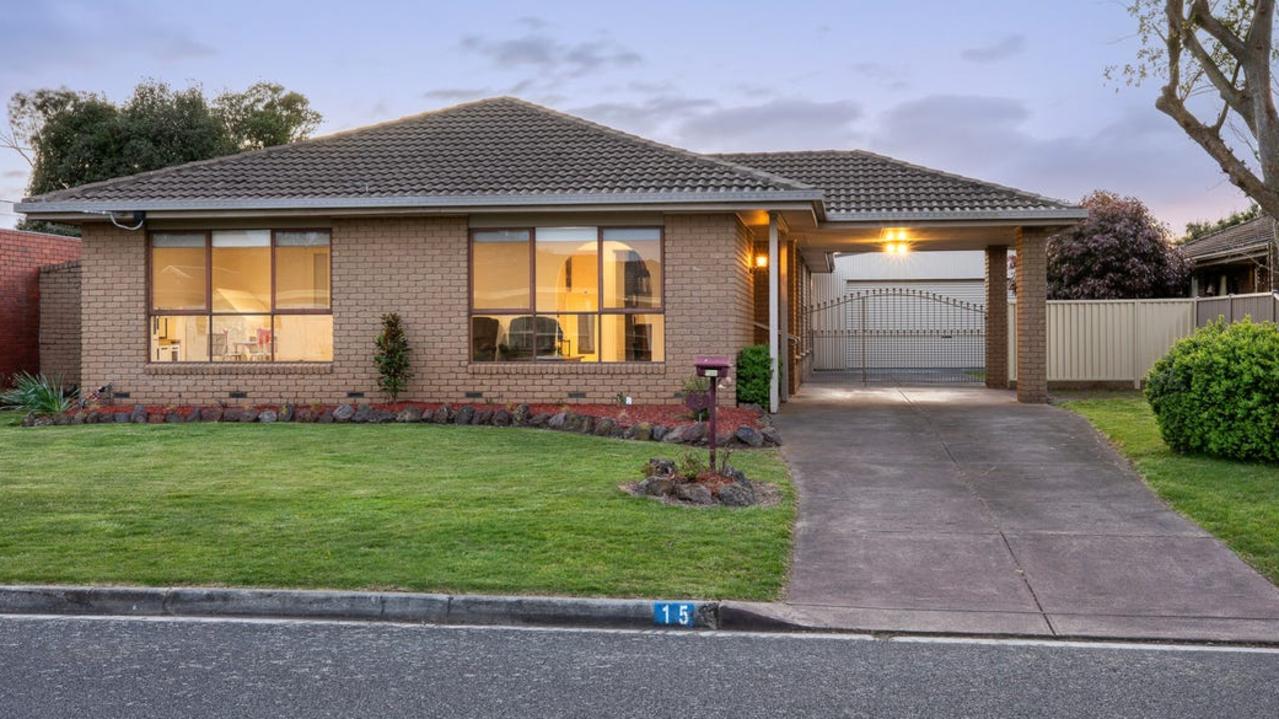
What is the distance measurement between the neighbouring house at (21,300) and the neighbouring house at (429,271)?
5.55 metres

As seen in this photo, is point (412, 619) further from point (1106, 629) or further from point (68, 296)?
point (68, 296)

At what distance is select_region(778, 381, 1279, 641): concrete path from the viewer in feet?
22.6

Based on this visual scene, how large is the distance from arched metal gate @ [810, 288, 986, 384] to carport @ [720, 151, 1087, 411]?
572 centimetres

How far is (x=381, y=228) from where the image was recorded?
16.6 meters

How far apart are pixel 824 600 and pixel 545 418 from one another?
8.07 metres

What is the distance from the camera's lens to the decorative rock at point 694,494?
959cm

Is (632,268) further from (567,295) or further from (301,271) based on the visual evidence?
(301,271)

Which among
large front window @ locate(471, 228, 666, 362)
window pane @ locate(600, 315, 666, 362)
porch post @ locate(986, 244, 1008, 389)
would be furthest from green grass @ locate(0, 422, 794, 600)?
porch post @ locate(986, 244, 1008, 389)

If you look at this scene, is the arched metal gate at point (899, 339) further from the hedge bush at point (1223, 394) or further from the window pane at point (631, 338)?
the hedge bush at point (1223, 394)

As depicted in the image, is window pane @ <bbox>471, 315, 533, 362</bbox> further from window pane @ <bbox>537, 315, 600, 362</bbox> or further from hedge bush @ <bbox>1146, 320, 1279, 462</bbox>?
hedge bush @ <bbox>1146, 320, 1279, 462</bbox>

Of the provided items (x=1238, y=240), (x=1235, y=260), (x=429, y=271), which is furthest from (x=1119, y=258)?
(x=429, y=271)

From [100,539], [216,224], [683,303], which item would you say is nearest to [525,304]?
[683,303]

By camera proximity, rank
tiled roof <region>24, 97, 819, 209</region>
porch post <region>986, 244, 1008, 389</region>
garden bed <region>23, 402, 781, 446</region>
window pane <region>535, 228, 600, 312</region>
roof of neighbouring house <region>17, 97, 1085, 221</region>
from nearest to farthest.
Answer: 1. garden bed <region>23, 402, 781, 446</region>
2. roof of neighbouring house <region>17, 97, 1085, 221</region>
3. tiled roof <region>24, 97, 819, 209</region>
4. window pane <region>535, 228, 600, 312</region>
5. porch post <region>986, 244, 1008, 389</region>

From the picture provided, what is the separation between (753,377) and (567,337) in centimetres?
280
